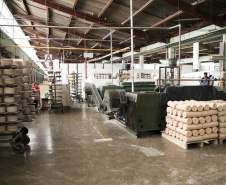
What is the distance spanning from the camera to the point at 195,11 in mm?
9289

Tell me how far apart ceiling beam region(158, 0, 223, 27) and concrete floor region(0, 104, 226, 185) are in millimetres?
6660

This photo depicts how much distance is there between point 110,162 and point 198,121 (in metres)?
2.46

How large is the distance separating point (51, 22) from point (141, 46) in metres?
8.70

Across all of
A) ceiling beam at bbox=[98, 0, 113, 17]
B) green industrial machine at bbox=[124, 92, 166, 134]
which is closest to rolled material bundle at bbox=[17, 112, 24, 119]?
green industrial machine at bbox=[124, 92, 166, 134]

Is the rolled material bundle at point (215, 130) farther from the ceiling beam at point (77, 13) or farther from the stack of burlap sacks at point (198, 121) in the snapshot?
the ceiling beam at point (77, 13)

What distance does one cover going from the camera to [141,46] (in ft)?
59.6

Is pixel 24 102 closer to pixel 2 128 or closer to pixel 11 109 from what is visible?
pixel 11 109

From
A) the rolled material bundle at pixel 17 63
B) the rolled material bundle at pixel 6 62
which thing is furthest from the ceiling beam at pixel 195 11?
the rolled material bundle at pixel 6 62

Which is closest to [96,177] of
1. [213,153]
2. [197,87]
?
[213,153]

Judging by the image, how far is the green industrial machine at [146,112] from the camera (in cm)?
530

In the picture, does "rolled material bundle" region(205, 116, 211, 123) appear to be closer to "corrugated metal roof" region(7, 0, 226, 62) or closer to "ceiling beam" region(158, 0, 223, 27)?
"ceiling beam" region(158, 0, 223, 27)

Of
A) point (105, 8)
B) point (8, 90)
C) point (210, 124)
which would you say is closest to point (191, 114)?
point (210, 124)

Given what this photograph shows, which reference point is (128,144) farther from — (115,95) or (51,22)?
(51,22)

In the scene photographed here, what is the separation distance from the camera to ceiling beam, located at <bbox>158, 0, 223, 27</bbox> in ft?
29.0
